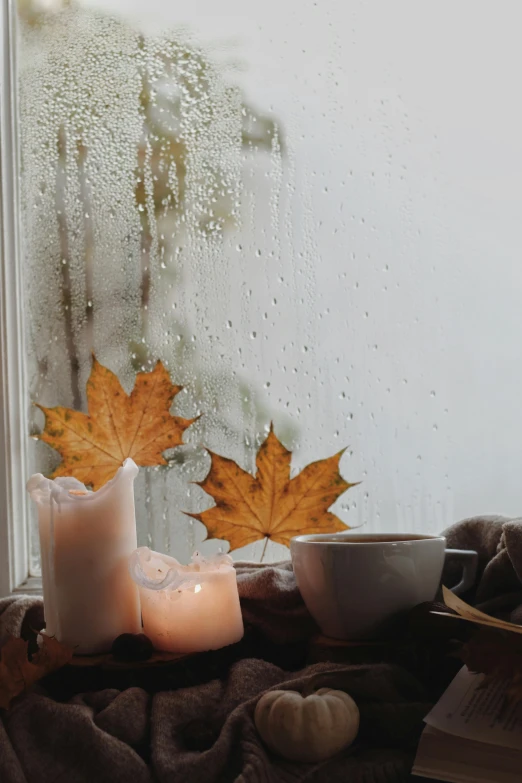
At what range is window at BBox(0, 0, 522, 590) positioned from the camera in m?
0.97

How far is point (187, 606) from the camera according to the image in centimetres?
65

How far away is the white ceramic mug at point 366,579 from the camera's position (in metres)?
0.64

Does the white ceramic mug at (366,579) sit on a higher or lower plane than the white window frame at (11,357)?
lower

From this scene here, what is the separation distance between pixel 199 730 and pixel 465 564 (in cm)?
32

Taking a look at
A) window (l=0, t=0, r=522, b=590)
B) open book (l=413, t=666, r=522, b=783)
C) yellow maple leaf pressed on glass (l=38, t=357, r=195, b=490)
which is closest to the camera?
open book (l=413, t=666, r=522, b=783)

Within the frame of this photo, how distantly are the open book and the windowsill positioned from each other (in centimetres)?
60

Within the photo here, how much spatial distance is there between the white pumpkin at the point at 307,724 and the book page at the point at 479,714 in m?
0.06

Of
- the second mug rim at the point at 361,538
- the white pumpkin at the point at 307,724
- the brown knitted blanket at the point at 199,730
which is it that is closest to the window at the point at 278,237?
the second mug rim at the point at 361,538

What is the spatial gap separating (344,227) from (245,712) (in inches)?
25.5

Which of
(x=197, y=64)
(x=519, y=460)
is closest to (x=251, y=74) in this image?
(x=197, y=64)

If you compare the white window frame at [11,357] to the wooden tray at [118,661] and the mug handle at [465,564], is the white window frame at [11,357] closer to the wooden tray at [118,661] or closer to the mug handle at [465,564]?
the wooden tray at [118,661]

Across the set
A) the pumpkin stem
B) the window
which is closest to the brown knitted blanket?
the pumpkin stem

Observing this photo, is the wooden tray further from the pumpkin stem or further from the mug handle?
the mug handle

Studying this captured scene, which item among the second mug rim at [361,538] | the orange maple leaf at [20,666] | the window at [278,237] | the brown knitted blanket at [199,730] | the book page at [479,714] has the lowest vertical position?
the brown knitted blanket at [199,730]
